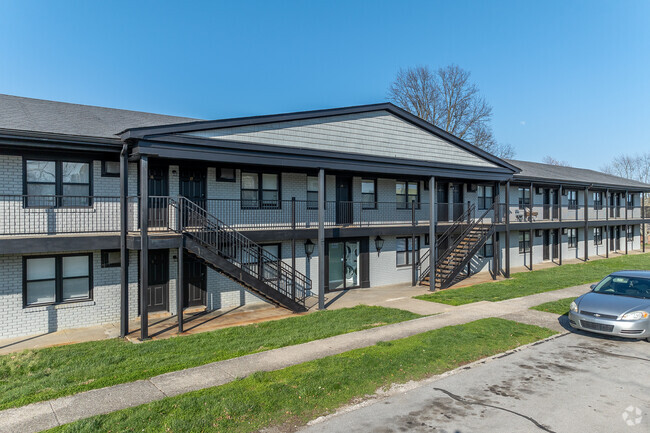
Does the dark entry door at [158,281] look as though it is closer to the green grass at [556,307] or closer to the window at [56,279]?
the window at [56,279]

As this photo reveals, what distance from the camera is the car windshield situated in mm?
10469

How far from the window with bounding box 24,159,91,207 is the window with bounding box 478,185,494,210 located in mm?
18518

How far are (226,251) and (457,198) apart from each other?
513 inches

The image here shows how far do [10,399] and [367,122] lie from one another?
1303cm

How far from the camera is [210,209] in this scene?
1377cm

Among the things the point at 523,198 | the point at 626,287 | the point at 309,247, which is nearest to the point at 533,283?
the point at 626,287

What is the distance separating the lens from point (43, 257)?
11.3 m

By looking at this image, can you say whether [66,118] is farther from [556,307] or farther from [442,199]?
[442,199]

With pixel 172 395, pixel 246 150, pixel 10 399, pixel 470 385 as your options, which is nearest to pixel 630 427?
pixel 470 385

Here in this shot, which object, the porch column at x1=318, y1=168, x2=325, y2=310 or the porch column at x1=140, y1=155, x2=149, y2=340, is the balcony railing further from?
the porch column at x1=318, y1=168, x2=325, y2=310

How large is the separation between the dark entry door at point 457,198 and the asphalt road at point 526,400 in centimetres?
1272

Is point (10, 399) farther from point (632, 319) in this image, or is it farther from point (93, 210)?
point (632, 319)

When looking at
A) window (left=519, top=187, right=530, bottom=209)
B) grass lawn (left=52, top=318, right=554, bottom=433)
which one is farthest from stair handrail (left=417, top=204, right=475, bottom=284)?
grass lawn (left=52, top=318, right=554, bottom=433)

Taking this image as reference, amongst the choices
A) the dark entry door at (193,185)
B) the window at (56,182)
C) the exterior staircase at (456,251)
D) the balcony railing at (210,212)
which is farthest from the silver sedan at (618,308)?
the window at (56,182)
